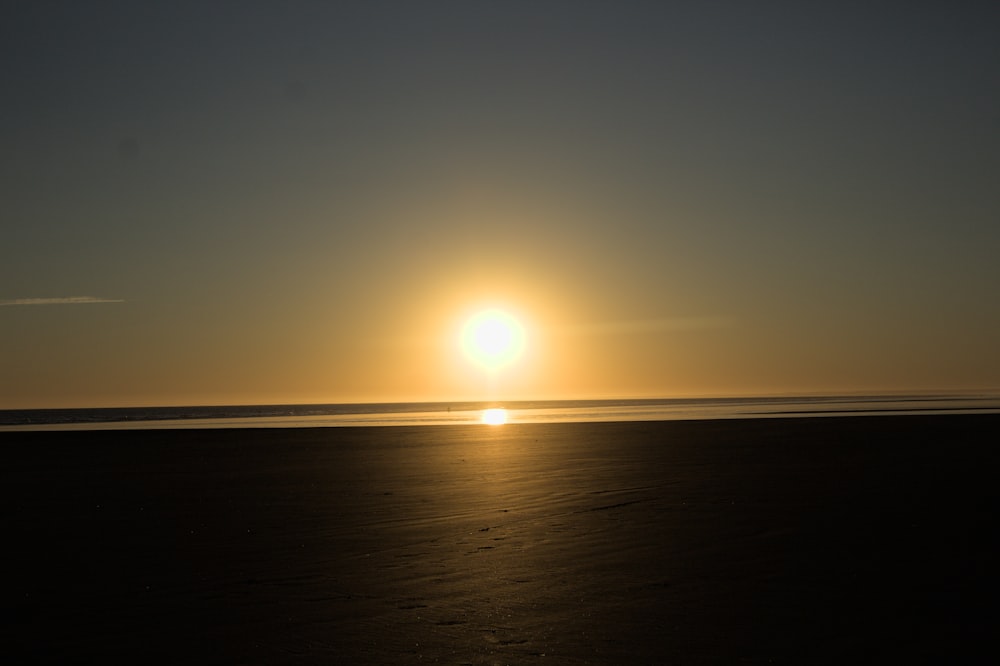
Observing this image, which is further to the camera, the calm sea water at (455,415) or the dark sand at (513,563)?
the calm sea water at (455,415)

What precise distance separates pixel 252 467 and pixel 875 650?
64.5 ft

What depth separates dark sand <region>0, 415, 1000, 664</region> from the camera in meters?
8.09

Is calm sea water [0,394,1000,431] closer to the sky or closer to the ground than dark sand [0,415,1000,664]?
closer to the sky

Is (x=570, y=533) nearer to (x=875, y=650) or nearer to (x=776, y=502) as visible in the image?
(x=776, y=502)

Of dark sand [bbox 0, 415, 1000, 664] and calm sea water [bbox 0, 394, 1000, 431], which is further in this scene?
calm sea water [bbox 0, 394, 1000, 431]

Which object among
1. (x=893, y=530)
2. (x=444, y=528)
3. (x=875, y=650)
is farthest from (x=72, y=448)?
(x=875, y=650)

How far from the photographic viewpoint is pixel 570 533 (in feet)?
43.9

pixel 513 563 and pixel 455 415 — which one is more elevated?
pixel 455 415

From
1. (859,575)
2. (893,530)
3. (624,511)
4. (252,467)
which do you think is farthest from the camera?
(252,467)

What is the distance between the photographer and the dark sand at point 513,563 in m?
8.09

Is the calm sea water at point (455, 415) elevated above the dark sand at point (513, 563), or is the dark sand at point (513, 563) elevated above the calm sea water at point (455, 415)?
the calm sea water at point (455, 415)

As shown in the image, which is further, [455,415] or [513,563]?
[455,415]

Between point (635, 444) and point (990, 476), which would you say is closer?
point (990, 476)

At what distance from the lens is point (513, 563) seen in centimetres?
1144
